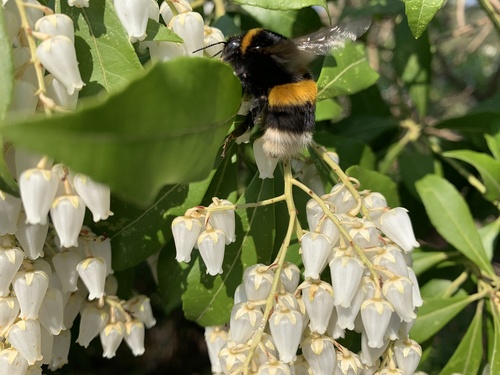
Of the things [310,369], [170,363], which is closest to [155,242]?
[310,369]

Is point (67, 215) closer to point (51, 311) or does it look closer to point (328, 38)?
point (51, 311)

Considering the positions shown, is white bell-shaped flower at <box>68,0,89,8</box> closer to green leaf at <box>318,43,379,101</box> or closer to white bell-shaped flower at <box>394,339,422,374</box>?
green leaf at <box>318,43,379,101</box>

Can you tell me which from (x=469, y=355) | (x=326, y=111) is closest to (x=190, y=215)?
(x=326, y=111)

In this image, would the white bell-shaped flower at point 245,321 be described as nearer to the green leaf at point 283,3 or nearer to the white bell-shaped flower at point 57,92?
the white bell-shaped flower at point 57,92

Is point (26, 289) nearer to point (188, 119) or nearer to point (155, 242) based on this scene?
point (155, 242)

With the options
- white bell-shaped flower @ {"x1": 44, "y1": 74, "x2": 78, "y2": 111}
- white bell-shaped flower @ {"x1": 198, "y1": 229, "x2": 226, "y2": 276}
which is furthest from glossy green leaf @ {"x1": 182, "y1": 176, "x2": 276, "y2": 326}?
white bell-shaped flower @ {"x1": 44, "y1": 74, "x2": 78, "y2": 111}
